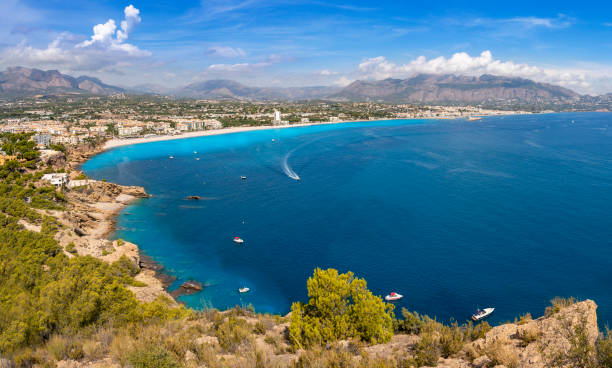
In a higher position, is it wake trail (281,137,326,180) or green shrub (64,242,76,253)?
wake trail (281,137,326,180)

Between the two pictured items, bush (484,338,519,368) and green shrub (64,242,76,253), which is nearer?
bush (484,338,519,368)

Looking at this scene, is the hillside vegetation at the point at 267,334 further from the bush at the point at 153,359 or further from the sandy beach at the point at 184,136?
the sandy beach at the point at 184,136

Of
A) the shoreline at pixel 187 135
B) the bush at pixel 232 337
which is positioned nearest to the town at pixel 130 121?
the shoreline at pixel 187 135

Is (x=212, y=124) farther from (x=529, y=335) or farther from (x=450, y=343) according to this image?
(x=529, y=335)

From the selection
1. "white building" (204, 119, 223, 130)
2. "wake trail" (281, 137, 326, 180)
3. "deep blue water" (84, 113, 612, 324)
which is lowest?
"deep blue water" (84, 113, 612, 324)

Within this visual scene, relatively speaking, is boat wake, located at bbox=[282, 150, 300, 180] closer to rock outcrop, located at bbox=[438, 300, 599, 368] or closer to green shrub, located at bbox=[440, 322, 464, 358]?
green shrub, located at bbox=[440, 322, 464, 358]

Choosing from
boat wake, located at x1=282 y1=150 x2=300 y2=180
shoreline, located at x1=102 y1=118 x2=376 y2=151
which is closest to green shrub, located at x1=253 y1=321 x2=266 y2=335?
boat wake, located at x1=282 y1=150 x2=300 y2=180
